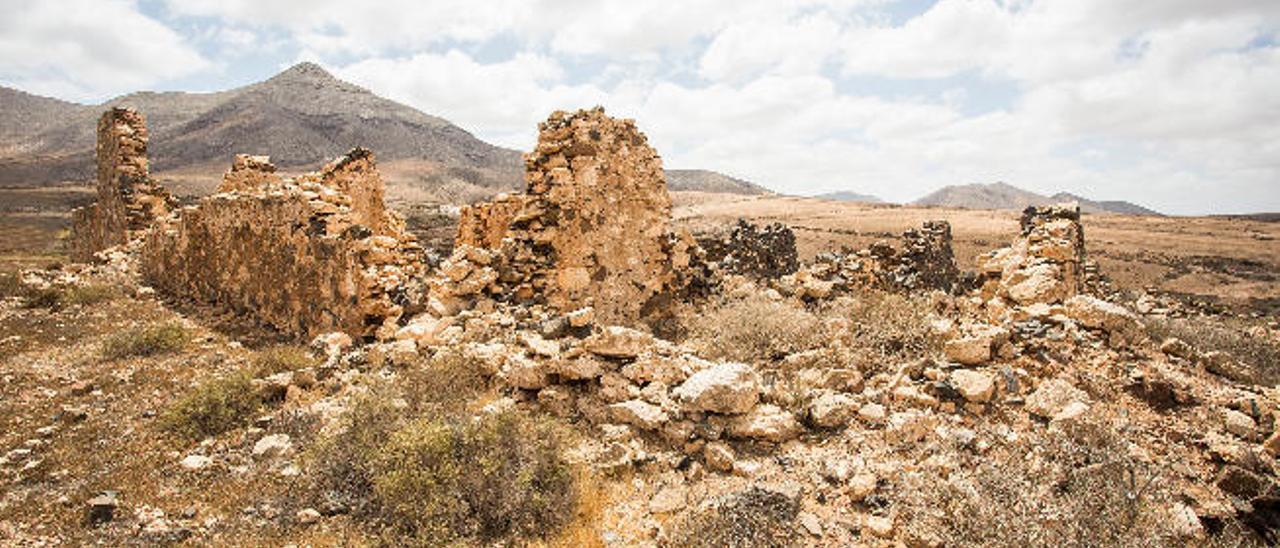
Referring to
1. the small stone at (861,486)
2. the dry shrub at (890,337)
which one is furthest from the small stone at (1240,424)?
the small stone at (861,486)

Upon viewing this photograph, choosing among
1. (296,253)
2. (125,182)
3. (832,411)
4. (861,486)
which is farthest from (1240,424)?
(125,182)

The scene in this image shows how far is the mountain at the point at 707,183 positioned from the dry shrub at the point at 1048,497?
138433 millimetres

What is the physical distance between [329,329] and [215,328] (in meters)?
2.77

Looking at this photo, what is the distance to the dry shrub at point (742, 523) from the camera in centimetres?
407

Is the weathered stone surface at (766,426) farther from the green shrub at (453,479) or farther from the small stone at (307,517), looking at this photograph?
the small stone at (307,517)

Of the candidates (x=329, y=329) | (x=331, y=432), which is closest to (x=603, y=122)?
(x=329, y=329)

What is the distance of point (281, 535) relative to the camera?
4.59 meters

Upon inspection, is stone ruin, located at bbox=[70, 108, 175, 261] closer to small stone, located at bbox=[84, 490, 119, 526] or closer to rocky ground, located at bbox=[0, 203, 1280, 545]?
rocky ground, located at bbox=[0, 203, 1280, 545]

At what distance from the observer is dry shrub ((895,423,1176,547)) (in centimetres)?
373

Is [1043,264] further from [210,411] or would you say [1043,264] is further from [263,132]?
[263,132]

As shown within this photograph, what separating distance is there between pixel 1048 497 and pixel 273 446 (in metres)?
6.13

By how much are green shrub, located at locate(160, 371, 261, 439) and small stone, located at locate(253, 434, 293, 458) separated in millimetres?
615

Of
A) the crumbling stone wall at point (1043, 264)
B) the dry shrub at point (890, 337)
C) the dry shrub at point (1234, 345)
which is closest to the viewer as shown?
the dry shrub at point (890, 337)

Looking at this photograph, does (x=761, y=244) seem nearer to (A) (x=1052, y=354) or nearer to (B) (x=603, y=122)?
(B) (x=603, y=122)
